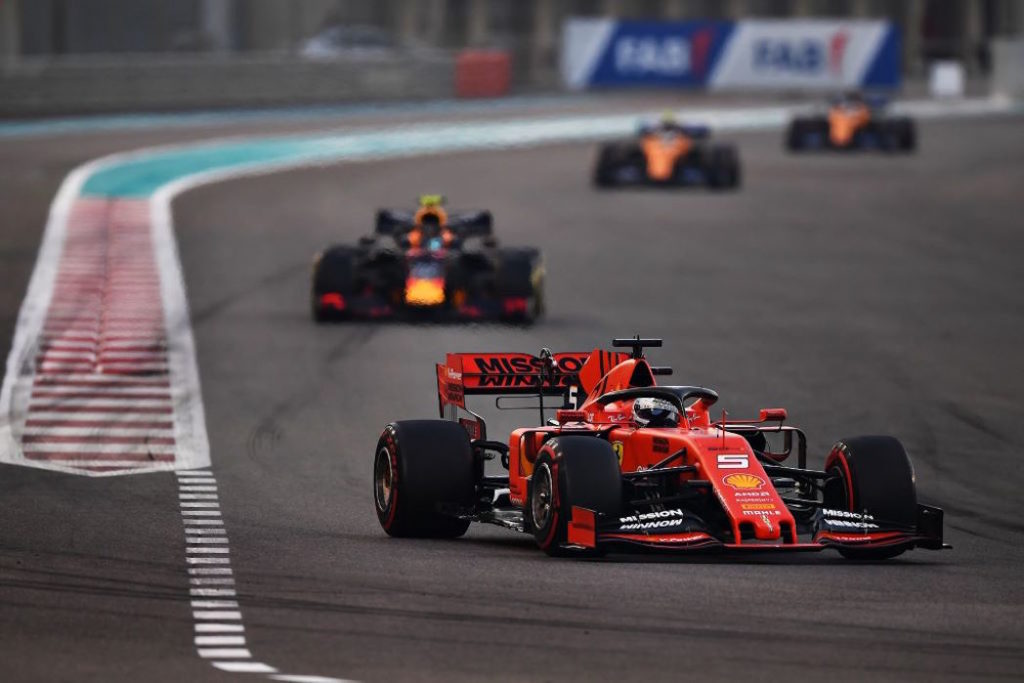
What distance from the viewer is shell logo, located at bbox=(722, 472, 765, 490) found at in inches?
518

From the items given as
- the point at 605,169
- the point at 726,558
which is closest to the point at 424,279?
the point at 726,558

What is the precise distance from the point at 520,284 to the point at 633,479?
12.2 meters

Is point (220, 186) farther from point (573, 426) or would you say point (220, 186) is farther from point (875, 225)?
point (573, 426)

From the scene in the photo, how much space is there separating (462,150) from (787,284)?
20.2 meters

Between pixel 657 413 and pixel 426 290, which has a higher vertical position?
pixel 657 413

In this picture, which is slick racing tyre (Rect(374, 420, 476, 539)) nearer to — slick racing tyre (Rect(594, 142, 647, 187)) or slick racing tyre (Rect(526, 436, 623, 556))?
slick racing tyre (Rect(526, 436, 623, 556))

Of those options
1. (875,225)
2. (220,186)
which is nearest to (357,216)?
(220,186)

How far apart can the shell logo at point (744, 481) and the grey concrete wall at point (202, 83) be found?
4014 centimetres

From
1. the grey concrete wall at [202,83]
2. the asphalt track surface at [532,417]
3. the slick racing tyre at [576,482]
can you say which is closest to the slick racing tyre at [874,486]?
the asphalt track surface at [532,417]

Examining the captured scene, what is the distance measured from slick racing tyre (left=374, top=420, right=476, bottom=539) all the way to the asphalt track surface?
21 centimetres

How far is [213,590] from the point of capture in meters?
12.2

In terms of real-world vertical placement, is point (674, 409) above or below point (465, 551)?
above

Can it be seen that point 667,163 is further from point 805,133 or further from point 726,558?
point 726,558

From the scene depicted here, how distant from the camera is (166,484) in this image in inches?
663
